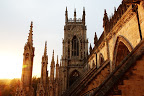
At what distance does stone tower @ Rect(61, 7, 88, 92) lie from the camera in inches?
1157

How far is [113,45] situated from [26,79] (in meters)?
6.77

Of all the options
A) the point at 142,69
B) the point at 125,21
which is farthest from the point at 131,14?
the point at 142,69

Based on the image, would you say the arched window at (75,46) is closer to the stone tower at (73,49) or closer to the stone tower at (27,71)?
the stone tower at (73,49)

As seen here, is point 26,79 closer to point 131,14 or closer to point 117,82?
point 117,82

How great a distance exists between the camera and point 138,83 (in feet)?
13.1

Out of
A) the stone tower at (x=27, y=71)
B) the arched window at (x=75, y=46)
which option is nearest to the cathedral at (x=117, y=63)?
the stone tower at (x=27, y=71)

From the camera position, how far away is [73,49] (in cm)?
3188

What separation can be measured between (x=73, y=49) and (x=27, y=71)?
2671 cm

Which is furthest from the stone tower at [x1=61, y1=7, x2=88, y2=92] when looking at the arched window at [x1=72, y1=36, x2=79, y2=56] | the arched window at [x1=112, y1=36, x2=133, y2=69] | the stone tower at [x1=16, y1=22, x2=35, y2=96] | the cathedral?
the stone tower at [x1=16, y1=22, x2=35, y2=96]

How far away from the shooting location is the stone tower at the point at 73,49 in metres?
29.4

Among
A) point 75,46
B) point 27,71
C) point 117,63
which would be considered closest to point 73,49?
point 75,46

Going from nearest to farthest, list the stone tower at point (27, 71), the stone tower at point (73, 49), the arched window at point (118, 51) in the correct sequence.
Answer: the stone tower at point (27, 71)
the arched window at point (118, 51)
the stone tower at point (73, 49)

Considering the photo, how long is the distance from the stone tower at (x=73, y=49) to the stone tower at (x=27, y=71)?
23.7m

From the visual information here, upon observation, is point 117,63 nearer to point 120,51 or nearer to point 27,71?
point 120,51
